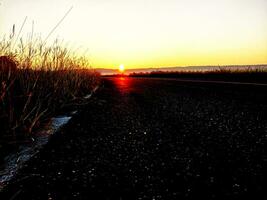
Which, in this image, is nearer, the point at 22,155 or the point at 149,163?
the point at 149,163

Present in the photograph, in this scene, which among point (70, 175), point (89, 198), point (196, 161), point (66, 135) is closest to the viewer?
point (89, 198)

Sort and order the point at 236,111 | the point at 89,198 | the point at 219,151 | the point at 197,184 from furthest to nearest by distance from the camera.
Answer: the point at 236,111
the point at 219,151
the point at 197,184
the point at 89,198

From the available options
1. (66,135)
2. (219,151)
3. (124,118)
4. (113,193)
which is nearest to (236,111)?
(124,118)

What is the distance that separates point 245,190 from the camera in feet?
6.57

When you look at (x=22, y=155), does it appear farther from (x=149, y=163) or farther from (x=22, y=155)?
(x=149, y=163)

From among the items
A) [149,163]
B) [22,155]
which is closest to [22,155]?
[22,155]

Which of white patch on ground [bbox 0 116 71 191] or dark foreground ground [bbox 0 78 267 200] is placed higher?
white patch on ground [bbox 0 116 71 191]

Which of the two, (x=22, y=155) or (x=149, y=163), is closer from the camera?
(x=149, y=163)

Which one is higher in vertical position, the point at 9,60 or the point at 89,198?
the point at 9,60

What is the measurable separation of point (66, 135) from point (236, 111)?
3.18m

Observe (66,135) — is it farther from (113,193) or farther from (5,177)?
(113,193)

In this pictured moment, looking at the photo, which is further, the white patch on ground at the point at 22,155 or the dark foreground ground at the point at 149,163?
the white patch on ground at the point at 22,155

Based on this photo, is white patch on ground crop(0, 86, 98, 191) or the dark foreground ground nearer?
the dark foreground ground

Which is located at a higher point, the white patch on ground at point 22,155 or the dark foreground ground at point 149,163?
the white patch on ground at point 22,155
